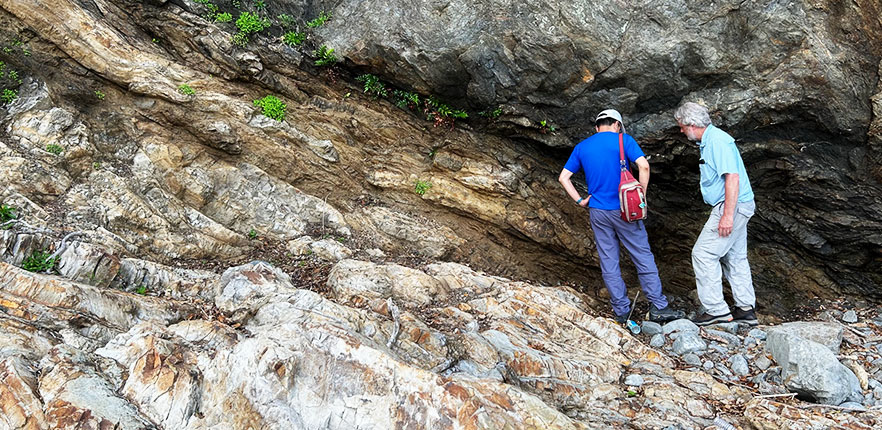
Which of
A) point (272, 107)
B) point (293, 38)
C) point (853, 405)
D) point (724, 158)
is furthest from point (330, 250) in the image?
point (853, 405)

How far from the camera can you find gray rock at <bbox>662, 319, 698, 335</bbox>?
5.71 metres

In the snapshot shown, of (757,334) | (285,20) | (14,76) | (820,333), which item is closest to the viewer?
(820,333)

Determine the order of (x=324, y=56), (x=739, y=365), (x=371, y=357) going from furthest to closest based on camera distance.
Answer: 1. (x=324, y=56)
2. (x=739, y=365)
3. (x=371, y=357)

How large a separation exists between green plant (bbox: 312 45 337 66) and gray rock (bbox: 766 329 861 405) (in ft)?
21.0

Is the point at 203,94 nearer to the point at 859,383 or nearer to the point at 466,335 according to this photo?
the point at 466,335

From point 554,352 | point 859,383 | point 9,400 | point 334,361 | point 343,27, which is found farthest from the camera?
point 343,27

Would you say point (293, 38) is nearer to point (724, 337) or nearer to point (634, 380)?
point (634, 380)

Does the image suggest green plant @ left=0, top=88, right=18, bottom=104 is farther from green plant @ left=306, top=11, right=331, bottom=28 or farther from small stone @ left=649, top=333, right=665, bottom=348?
small stone @ left=649, top=333, right=665, bottom=348

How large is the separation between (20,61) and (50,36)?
1.51 feet

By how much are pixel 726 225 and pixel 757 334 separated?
3.92 feet

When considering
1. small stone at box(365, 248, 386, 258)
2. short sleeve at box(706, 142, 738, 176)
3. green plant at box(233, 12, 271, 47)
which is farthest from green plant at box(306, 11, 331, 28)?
short sleeve at box(706, 142, 738, 176)

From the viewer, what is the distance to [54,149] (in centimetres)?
595

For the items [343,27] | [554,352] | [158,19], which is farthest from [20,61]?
[554,352]

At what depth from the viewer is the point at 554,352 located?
4.98 m
